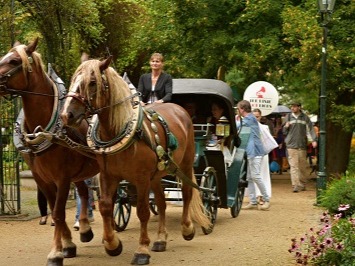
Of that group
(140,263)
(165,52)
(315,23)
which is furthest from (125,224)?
(165,52)

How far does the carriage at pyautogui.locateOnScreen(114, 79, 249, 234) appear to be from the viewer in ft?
42.1

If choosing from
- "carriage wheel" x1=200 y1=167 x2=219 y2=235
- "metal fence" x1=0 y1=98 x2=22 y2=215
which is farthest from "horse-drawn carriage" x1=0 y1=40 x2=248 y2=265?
"metal fence" x1=0 y1=98 x2=22 y2=215

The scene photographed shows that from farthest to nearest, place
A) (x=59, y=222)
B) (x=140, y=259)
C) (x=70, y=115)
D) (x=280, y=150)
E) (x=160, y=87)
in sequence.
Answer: (x=280, y=150) < (x=160, y=87) < (x=59, y=222) < (x=140, y=259) < (x=70, y=115)

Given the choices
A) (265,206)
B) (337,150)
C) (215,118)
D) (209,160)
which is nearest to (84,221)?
(209,160)

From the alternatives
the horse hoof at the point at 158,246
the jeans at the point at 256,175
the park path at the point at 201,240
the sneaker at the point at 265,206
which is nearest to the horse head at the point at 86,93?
the park path at the point at 201,240

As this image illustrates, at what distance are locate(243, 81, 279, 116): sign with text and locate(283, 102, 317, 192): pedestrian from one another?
160 cm

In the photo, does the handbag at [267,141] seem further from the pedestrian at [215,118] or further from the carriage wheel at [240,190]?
the pedestrian at [215,118]

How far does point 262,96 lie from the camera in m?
23.1

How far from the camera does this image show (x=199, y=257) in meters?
10.4

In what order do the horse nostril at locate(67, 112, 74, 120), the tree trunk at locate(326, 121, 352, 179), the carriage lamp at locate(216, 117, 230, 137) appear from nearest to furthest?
the horse nostril at locate(67, 112, 74, 120) → the carriage lamp at locate(216, 117, 230, 137) → the tree trunk at locate(326, 121, 352, 179)

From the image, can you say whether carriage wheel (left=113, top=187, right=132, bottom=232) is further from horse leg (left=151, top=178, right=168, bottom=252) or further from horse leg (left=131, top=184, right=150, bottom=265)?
horse leg (left=131, top=184, right=150, bottom=265)

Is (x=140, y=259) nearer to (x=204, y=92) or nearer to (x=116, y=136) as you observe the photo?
(x=116, y=136)

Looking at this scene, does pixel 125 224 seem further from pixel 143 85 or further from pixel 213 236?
pixel 143 85

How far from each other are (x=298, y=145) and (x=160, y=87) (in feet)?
31.6
